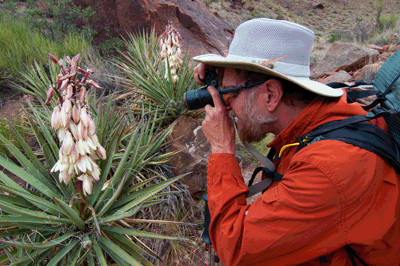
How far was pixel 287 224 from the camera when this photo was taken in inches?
46.9

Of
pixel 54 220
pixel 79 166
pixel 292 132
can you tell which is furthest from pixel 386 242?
pixel 54 220

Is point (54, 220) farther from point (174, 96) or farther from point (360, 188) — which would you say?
point (174, 96)

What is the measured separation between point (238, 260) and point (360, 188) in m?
0.65

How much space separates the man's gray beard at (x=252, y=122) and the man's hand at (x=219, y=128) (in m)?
0.08

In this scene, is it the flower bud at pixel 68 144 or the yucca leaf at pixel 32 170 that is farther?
the yucca leaf at pixel 32 170

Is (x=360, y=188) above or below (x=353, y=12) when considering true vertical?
above

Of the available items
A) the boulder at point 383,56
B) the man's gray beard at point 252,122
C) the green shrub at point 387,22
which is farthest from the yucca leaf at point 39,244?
the green shrub at point 387,22

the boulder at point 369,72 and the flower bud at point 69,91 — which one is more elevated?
the flower bud at point 69,91

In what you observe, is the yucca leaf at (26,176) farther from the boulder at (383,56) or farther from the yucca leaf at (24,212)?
the boulder at (383,56)

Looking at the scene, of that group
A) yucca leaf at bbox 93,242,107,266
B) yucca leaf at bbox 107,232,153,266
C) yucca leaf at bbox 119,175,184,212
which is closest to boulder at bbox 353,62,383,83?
yucca leaf at bbox 119,175,184,212

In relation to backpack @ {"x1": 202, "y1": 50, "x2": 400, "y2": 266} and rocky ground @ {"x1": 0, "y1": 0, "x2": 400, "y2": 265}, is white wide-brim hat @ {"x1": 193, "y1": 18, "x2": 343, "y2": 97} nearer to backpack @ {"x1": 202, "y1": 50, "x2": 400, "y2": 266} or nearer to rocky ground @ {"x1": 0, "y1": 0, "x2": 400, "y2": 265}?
backpack @ {"x1": 202, "y1": 50, "x2": 400, "y2": 266}

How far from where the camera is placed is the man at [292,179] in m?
1.15

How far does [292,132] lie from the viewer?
1.53m

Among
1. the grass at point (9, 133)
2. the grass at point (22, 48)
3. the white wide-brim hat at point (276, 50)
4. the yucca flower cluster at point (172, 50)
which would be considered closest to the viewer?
the white wide-brim hat at point (276, 50)
